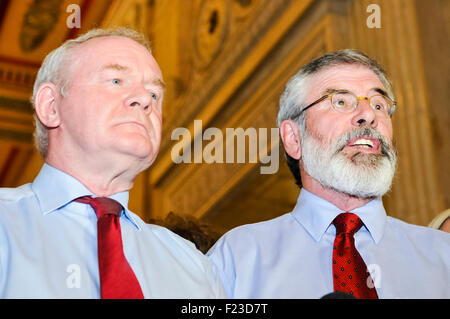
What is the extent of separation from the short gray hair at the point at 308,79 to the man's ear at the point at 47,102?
0.77 meters

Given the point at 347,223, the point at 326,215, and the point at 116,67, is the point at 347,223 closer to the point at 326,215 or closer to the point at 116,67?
the point at 326,215

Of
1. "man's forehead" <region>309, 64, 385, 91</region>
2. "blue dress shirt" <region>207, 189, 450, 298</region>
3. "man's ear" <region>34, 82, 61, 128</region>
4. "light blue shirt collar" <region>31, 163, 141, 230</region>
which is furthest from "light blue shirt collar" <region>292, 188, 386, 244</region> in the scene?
"man's ear" <region>34, 82, 61, 128</region>

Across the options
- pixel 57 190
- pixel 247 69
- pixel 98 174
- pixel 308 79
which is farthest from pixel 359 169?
pixel 247 69

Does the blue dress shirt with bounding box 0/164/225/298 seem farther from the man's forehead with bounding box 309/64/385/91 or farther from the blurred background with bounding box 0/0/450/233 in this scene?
the blurred background with bounding box 0/0/450/233

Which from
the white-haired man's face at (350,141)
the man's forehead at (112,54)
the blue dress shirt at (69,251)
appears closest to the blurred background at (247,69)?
the man's forehead at (112,54)

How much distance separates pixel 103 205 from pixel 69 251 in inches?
6.1

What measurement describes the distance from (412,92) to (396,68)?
0.24 metres

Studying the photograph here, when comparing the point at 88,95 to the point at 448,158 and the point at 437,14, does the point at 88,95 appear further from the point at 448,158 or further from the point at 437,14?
the point at 437,14

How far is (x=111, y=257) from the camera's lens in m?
1.36

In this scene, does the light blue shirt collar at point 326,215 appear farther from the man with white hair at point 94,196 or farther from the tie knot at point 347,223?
the man with white hair at point 94,196

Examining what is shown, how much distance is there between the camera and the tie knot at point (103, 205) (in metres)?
1.49

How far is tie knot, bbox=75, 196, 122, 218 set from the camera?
149 centimetres

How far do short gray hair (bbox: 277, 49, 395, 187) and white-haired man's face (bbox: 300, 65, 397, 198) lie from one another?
3cm

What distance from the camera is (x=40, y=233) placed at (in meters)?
1.42
